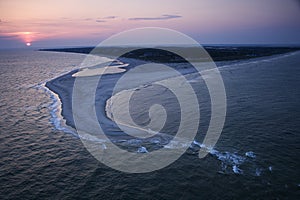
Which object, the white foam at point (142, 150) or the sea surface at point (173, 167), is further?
the white foam at point (142, 150)

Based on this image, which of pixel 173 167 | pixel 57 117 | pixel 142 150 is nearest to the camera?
pixel 173 167

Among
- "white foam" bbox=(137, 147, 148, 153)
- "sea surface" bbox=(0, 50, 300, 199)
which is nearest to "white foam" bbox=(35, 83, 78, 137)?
"sea surface" bbox=(0, 50, 300, 199)

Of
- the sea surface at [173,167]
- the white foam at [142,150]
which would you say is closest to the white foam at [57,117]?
the sea surface at [173,167]

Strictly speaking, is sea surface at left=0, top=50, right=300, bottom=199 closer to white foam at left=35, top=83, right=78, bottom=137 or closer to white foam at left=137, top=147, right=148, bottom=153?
white foam at left=35, top=83, right=78, bottom=137

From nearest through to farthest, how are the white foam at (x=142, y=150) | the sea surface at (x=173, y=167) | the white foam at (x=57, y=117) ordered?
the sea surface at (x=173, y=167) → the white foam at (x=142, y=150) → the white foam at (x=57, y=117)

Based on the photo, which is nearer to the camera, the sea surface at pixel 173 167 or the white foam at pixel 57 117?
the sea surface at pixel 173 167

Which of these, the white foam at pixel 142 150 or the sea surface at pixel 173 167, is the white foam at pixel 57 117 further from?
the white foam at pixel 142 150

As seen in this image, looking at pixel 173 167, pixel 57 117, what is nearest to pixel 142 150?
pixel 173 167

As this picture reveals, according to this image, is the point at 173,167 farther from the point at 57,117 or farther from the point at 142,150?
the point at 57,117

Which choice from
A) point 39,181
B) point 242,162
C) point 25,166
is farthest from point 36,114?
point 242,162

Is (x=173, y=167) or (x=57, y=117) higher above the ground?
(x=57, y=117)

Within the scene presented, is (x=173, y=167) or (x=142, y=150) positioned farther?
(x=142, y=150)

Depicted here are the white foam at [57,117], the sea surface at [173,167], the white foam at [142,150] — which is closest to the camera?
the sea surface at [173,167]
